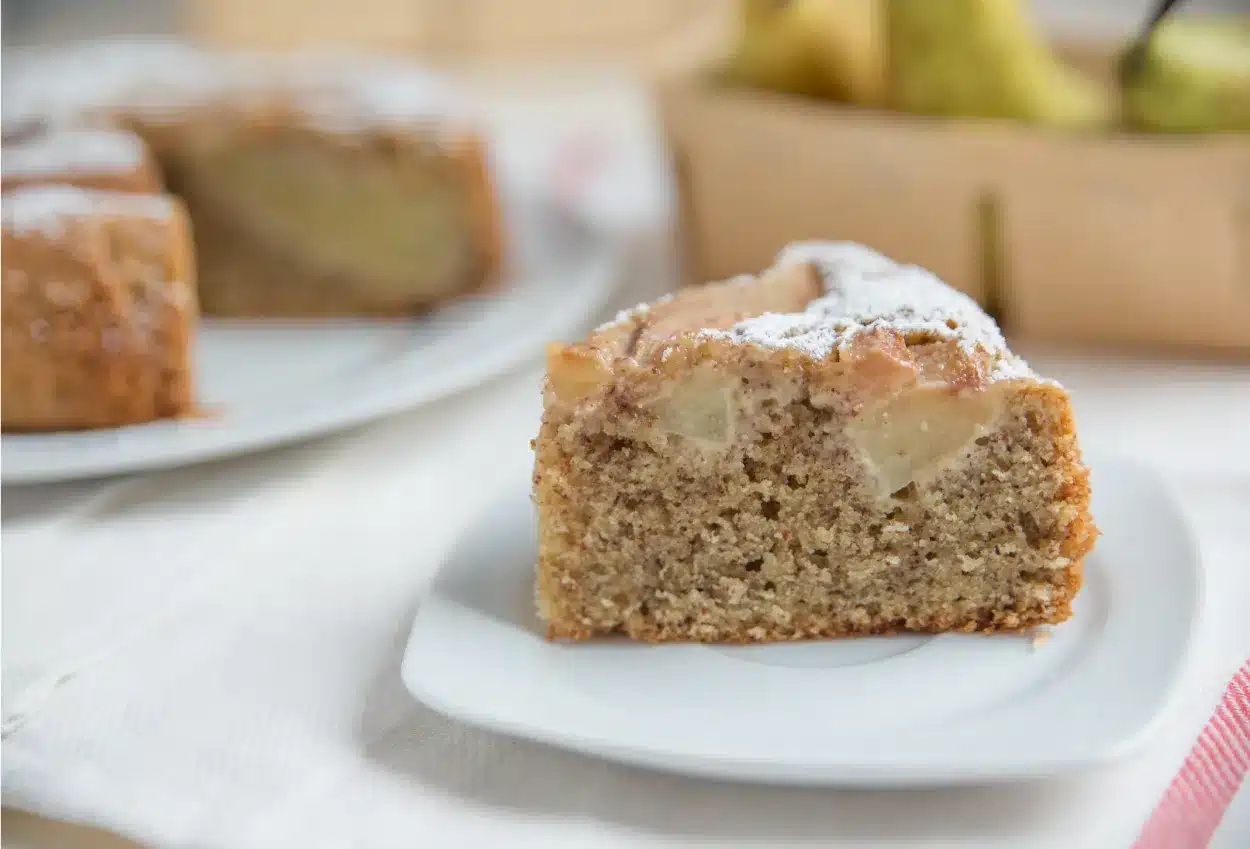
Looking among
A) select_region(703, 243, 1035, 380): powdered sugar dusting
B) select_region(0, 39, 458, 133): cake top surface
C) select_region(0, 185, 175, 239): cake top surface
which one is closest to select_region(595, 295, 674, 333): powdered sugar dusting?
select_region(703, 243, 1035, 380): powdered sugar dusting

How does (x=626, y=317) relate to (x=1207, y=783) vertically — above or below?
above

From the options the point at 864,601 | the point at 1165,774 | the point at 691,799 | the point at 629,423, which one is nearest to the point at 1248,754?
the point at 1165,774

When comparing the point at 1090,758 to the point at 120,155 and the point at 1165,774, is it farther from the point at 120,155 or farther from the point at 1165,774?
the point at 120,155

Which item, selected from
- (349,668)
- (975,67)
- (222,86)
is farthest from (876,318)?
(222,86)

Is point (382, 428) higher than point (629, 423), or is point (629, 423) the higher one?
point (629, 423)

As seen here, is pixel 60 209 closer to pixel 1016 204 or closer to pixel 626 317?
pixel 626 317

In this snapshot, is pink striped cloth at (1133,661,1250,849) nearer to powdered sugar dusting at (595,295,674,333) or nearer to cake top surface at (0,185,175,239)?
powdered sugar dusting at (595,295,674,333)
